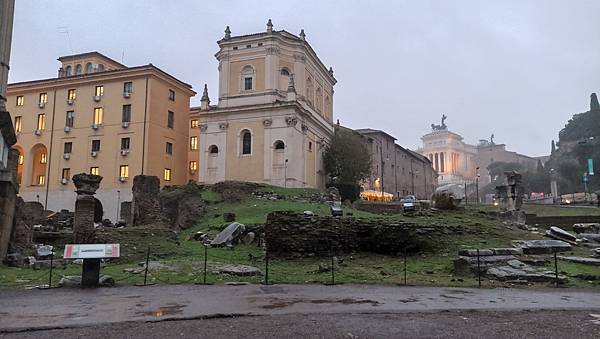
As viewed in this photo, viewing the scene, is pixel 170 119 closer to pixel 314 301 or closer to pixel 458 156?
pixel 314 301

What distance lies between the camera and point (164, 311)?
859 centimetres

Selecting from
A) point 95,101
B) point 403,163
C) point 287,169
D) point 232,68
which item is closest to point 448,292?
point 287,169

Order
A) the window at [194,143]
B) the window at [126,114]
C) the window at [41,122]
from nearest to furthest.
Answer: the window at [126,114]
the window at [41,122]
the window at [194,143]

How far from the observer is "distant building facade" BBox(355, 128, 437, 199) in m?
68.1

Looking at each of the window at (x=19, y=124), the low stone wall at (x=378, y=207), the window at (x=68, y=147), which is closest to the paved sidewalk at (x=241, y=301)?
the low stone wall at (x=378, y=207)

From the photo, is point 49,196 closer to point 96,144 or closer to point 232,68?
point 96,144

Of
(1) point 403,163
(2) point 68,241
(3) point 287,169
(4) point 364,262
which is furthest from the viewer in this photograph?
(1) point 403,163

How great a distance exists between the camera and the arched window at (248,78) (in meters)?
49.1

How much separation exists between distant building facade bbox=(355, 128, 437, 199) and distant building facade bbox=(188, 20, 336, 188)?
44.1 feet

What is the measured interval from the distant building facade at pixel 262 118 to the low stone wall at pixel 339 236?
→ 90.2 feet

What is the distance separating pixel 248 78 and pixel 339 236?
3421 cm

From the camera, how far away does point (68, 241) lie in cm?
1980

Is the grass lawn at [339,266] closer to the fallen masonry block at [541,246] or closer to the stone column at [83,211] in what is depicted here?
the fallen masonry block at [541,246]

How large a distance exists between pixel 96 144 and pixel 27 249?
108 ft
